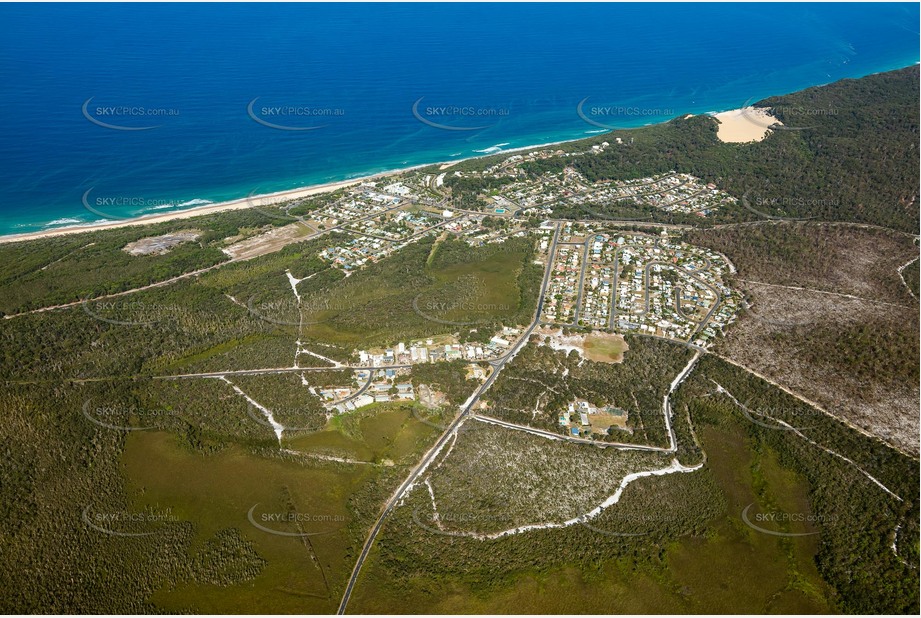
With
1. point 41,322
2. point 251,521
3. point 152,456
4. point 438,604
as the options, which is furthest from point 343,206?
point 438,604

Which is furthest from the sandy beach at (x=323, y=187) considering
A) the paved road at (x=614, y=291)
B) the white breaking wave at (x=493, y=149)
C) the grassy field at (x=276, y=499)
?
the grassy field at (x=276, y=499)

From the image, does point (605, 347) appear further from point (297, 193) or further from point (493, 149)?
point (493, 149)

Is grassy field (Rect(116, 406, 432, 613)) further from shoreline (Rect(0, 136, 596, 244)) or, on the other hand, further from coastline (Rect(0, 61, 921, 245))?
coastline (Rect(0, 61, 921, 245))

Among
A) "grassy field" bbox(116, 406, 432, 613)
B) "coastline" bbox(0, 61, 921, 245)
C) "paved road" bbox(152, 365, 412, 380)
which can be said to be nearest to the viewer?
"grassy field" bbox(116, 406, 432, 613)

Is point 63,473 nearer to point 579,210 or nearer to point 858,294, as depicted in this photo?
point 579,210

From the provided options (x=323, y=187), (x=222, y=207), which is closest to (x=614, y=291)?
(x=323, y=187)

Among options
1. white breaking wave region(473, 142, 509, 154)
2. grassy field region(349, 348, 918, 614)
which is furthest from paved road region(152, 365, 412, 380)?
white breaking wave region(473, 142, 509, 154)

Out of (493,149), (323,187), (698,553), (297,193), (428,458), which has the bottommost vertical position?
(698,553)

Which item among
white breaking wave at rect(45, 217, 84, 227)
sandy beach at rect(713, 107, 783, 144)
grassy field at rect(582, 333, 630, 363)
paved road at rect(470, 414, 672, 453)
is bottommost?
paved road at rect(470, 414, 672, 453)
